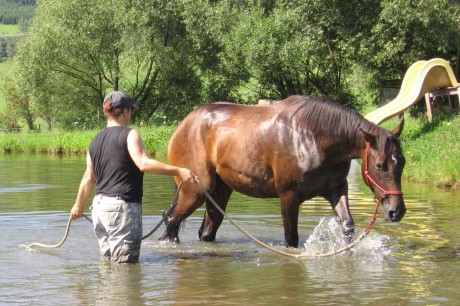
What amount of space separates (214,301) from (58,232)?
19.4ft

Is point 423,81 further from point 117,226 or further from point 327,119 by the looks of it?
point 117,226

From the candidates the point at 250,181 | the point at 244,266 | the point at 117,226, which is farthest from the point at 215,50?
the point at 117,226

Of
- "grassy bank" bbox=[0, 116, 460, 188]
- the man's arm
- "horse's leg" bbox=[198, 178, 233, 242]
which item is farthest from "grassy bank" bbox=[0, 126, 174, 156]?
the man's arm

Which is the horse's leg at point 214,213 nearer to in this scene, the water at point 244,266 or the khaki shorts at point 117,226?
the water at point 244,266

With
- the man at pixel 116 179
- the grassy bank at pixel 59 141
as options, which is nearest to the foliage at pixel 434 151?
the man at pixel 116 179

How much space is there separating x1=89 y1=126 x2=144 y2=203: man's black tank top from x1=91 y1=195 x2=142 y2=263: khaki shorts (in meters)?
0.09

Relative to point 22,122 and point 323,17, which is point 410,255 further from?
point 22,122

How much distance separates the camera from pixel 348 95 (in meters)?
48.9

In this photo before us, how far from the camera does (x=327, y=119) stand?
422 inches

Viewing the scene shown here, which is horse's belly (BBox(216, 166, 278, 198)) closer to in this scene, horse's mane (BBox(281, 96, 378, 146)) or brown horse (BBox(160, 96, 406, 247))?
brown horse (BBox(160, 96, 406, 247))

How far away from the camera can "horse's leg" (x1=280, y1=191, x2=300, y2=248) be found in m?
10.9

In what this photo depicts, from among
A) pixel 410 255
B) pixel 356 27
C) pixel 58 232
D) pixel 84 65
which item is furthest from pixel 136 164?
pixel 84 65

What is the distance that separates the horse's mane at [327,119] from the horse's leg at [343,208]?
28.4 inches

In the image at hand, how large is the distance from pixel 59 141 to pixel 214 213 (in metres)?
34.4
